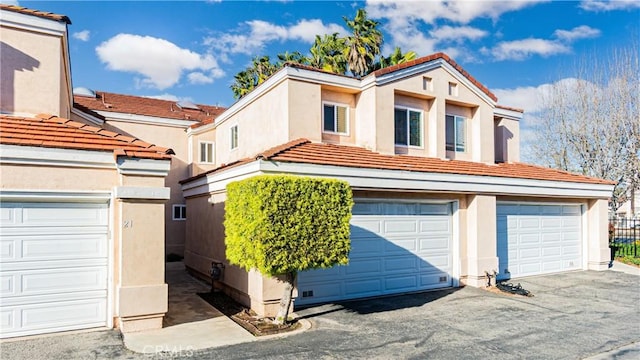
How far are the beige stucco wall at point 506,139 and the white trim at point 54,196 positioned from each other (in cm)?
1511

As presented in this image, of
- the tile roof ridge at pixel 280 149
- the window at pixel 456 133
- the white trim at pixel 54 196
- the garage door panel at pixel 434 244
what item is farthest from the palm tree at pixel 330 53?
the white trim at pixel 54 196

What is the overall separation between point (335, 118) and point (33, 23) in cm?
824

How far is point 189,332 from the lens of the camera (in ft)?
27.0

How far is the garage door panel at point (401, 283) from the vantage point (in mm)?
11570

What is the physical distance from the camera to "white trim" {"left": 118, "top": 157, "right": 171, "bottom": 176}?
8.23 meters

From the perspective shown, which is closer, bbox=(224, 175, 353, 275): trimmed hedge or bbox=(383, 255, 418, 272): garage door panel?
bbox=(224, 175, 353, 275): trimmed hedge

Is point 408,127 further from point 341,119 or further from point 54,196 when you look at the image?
point 54,196

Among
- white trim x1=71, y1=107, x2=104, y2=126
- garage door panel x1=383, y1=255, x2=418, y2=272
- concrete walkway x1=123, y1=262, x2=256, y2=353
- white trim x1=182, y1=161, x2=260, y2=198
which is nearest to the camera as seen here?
concrete walkway x1=123, y1=262, x2=256, y2=353

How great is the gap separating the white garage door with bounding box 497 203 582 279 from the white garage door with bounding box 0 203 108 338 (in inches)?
467

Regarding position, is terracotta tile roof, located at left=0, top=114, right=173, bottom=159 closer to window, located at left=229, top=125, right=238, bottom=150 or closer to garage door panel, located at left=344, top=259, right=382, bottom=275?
garage door panel, located at left=344, top=259, right=382, bottom=275

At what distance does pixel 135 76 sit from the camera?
2578 cm

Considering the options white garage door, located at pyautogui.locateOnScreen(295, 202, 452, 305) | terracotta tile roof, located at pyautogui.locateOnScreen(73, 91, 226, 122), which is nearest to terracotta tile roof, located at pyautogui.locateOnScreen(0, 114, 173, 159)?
white garage door, located at pyautogui.locateOnScreen(295, 202, 452, 305)

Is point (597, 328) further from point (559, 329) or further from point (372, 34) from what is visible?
point (372, 34)

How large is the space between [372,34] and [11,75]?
17.1 metres
